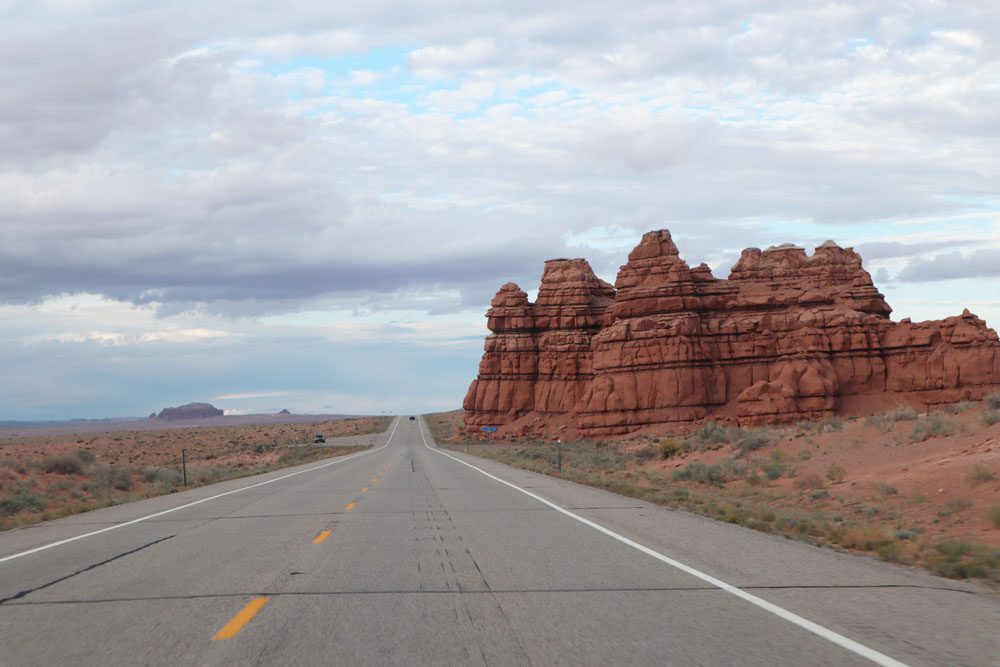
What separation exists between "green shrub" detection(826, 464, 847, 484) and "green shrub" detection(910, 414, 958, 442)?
2672mm

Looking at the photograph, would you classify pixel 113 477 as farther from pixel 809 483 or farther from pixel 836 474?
pixel 836 474

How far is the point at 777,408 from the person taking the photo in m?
64.8

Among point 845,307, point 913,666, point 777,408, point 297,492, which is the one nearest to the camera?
point 913,666

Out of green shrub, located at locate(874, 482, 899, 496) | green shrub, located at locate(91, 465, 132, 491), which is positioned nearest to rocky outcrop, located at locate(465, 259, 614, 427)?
green shrub, located at locate(91, 465, 132, 491)

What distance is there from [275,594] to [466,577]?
2120 mm

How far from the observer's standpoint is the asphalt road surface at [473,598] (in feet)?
21.2

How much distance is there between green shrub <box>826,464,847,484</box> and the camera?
22.7 metres

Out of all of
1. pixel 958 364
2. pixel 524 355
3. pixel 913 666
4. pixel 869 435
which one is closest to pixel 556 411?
pixel 524 355

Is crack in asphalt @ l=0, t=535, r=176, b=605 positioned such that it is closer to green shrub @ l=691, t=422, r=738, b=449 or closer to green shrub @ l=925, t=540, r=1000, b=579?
green shrub @ l=925, t=540, r=1000, b=579

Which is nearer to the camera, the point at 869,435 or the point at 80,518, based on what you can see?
the point at 80,518

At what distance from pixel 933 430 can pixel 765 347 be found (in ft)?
158

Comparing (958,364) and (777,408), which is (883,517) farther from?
(958,364)

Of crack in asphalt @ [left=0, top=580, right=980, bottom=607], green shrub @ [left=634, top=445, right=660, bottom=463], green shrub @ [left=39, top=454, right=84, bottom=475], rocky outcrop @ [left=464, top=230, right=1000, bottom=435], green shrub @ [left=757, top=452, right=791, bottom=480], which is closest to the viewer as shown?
crack in asphalt @ [left=0, top=580, right=980, bottom=607]

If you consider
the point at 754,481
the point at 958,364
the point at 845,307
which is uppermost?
the point at 845,307
